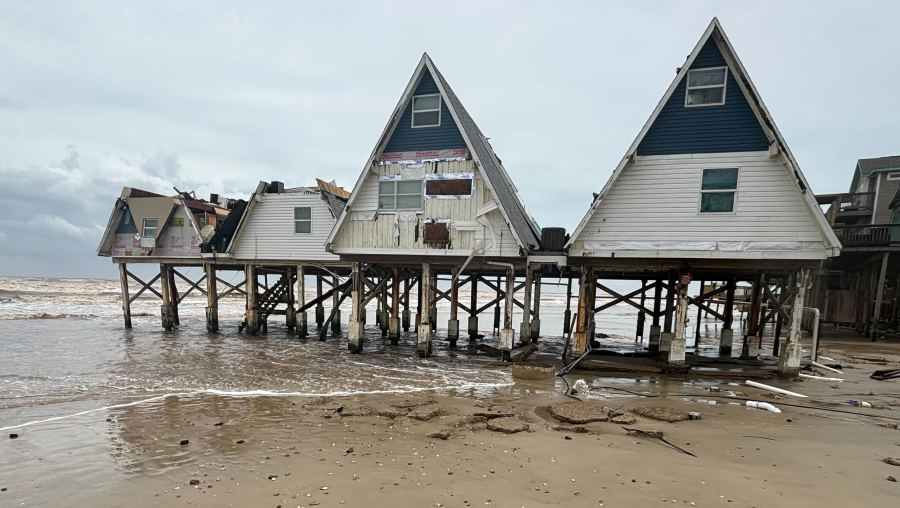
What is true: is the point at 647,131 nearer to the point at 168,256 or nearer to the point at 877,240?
the point at 877,240

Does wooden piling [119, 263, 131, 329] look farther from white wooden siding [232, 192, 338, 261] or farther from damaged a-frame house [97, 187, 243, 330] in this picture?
white wooden siding [232, 192, 338, 261]

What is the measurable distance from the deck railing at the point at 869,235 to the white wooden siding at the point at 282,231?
84.9 ft

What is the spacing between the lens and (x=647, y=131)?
12.0 m

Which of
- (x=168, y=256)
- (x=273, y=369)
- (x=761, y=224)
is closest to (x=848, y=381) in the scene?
(x=761, y=224)

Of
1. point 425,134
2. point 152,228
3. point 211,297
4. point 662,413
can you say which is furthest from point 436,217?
point 152,228

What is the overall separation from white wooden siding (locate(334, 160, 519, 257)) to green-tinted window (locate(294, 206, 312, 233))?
467 centimetres

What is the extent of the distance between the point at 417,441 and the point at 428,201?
9.34m

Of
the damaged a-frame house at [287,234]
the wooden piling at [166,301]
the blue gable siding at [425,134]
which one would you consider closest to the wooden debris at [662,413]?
the blue gable siding at [425,134]

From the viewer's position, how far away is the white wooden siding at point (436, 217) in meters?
14.0

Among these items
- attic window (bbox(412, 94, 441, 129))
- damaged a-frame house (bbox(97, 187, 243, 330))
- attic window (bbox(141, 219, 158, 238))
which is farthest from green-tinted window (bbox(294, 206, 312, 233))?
attic window (bbox(141, 219, 158, 238))

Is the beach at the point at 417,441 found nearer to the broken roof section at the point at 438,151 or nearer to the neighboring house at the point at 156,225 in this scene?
the broken roof section at the point at 438,151

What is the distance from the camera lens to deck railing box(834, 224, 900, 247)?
20203 mm

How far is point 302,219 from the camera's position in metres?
19.6

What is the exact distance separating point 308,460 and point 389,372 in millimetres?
7008
